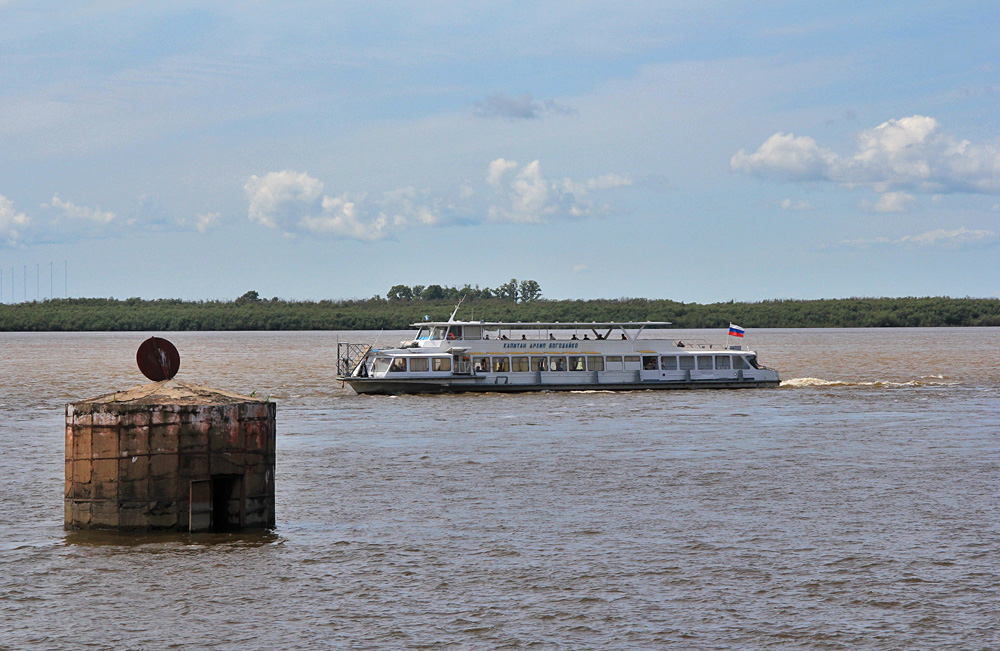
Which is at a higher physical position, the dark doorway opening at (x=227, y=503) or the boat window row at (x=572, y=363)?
the boat window row at (x=572, y=363)

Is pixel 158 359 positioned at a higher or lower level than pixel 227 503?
higher

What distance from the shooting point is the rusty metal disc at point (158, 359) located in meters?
20.2

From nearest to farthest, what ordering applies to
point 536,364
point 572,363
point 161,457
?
point 161,457, point 536,364, point 572,363

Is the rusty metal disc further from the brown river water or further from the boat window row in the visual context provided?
the boat window row

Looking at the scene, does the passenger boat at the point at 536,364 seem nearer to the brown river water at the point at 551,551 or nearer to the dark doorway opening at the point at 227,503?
the brown river water at the point at 551,551


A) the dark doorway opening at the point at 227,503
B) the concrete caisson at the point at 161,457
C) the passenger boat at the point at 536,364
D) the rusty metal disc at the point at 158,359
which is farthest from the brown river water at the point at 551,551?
the passenger boat at the point at 536,364

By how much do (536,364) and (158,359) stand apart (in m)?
42.4

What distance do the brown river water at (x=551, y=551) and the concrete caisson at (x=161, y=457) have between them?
53 cm

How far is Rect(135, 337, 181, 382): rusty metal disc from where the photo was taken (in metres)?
20.2

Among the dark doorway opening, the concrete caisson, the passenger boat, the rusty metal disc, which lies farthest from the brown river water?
the passenger boat

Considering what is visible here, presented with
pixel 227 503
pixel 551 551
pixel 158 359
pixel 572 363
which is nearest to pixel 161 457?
pixel 227 503

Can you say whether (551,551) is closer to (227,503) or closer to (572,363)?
(227,503)

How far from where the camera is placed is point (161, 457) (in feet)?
61.8

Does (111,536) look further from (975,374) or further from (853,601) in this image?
(975,374)
